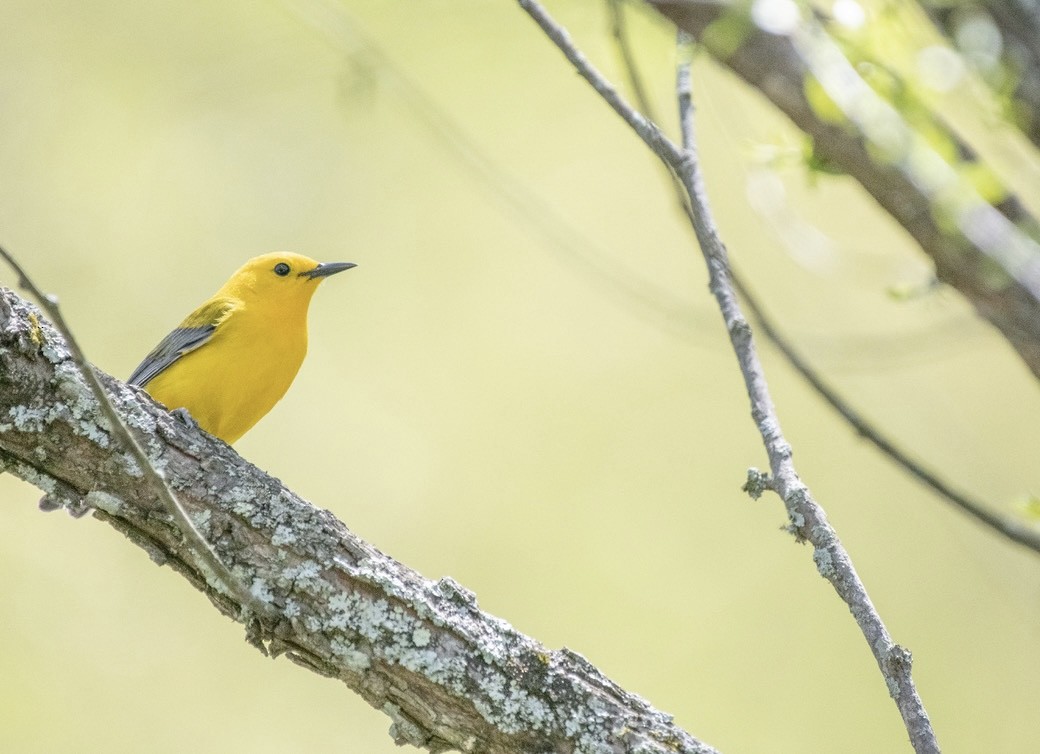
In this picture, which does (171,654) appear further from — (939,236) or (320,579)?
(939,236)

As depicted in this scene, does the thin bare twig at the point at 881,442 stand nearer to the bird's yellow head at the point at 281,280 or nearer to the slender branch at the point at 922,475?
the slender branch at the point at 922,475

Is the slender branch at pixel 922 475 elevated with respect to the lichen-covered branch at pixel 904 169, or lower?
lower

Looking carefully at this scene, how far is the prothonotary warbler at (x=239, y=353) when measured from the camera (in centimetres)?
323

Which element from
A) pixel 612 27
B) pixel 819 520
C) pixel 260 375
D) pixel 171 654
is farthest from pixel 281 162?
pixel 819 520

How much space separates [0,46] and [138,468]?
548cm

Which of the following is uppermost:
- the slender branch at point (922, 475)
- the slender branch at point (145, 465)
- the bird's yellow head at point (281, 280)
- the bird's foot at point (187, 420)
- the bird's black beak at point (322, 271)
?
the bird's black beak at point (322, 271)

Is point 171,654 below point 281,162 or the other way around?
below

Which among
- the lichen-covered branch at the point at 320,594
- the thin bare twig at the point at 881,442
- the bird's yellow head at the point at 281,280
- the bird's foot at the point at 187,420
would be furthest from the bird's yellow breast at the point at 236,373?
the thin bare twig at the point at 881,442

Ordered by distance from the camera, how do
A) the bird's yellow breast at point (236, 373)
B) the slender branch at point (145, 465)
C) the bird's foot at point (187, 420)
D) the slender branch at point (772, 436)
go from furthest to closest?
the bird's yellow breast at point (236, 373), the bird's foot at point (187, 420), the slender branch at point (772, 436), the slender branch at point (145, 465)

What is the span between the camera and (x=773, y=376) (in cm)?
655

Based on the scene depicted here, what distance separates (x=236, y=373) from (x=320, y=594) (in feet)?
4.84

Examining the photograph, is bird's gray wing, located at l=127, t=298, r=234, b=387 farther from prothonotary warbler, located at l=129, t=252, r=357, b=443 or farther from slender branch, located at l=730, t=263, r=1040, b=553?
slender branch, located at l=730, t=263, r=1040, b=553

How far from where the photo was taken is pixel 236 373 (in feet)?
10.7

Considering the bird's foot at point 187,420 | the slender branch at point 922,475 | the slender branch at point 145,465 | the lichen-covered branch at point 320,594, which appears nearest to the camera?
the slender branch at point 145,465
